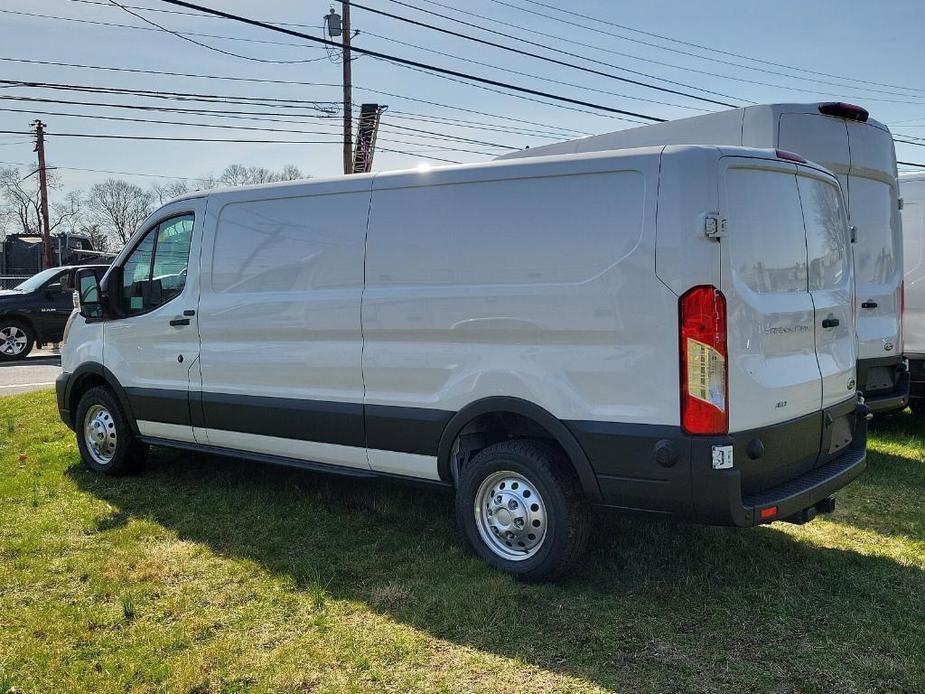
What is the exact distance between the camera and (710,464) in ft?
12.2

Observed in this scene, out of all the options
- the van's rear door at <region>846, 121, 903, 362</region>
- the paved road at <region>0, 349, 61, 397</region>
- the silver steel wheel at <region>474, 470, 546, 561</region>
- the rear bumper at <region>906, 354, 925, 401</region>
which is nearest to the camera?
the silver steel wheel at <region>474, 470, 546, 561</region>

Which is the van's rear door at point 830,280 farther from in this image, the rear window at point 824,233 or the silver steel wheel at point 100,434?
the silver steel wheel at point 100,434

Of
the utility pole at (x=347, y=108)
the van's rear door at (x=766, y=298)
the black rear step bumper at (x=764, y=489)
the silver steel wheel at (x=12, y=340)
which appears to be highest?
the utility pole at (x=347, y=108)

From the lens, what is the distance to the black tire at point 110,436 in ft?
21.3

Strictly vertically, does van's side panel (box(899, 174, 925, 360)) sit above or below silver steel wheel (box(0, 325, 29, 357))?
above

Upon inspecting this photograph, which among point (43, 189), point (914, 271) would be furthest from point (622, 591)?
point (43, 189)

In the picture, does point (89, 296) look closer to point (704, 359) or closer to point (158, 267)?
point (158, 267)

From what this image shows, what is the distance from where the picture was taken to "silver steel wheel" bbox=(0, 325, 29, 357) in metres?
15.4

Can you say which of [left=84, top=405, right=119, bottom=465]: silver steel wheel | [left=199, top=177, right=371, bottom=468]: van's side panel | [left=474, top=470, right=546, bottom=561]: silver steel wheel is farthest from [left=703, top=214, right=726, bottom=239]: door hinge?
[left=84, top=405, right=119, bottom=465]: silver steel wheel

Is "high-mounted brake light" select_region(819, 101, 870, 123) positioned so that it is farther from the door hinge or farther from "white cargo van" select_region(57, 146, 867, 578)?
the door hinge

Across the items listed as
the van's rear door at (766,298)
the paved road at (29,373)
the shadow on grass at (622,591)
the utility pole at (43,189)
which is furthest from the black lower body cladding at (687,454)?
the utility pole at (43,189)

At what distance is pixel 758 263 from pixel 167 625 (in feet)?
10.4

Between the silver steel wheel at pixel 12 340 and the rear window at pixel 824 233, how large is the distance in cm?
1484

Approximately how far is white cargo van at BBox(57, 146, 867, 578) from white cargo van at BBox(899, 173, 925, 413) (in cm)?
381
